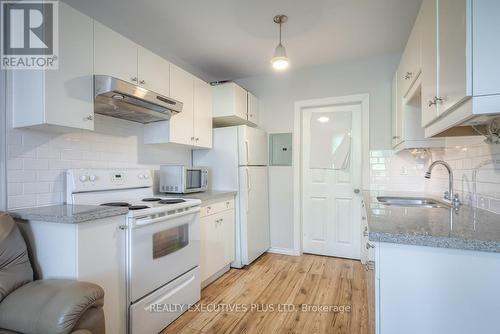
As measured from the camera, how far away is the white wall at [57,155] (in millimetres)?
1579

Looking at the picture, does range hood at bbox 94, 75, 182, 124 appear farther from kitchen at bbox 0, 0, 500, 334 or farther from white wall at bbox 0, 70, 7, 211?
white wall at bbox 0, 70, 7, 211

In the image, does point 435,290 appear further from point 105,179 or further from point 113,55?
point 113,55

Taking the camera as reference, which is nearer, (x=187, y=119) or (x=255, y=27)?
(x=255, y=27)

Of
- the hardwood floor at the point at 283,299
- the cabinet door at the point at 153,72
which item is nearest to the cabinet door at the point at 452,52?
the hardwood floor at the point at 283,299

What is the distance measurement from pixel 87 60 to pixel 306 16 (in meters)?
1.75

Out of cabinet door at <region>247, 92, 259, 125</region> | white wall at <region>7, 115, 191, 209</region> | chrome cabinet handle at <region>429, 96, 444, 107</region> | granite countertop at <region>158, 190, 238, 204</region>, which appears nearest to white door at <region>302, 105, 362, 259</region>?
cabinet door at <region>247, 92, 259, 125</region>

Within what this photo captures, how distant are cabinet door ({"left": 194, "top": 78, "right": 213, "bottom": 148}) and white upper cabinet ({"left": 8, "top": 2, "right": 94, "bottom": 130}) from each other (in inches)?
45.6

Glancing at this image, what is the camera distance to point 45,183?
171cm

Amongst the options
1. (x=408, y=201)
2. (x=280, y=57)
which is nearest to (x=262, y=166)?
(x=280, y=57)

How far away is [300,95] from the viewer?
11.3ft

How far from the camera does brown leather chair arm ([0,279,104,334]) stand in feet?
3.45

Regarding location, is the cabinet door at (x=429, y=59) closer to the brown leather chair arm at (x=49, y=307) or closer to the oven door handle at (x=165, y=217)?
the oven door handle at (x=165, y=217)

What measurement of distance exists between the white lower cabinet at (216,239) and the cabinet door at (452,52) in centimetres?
200

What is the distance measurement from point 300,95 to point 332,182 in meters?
1.24
